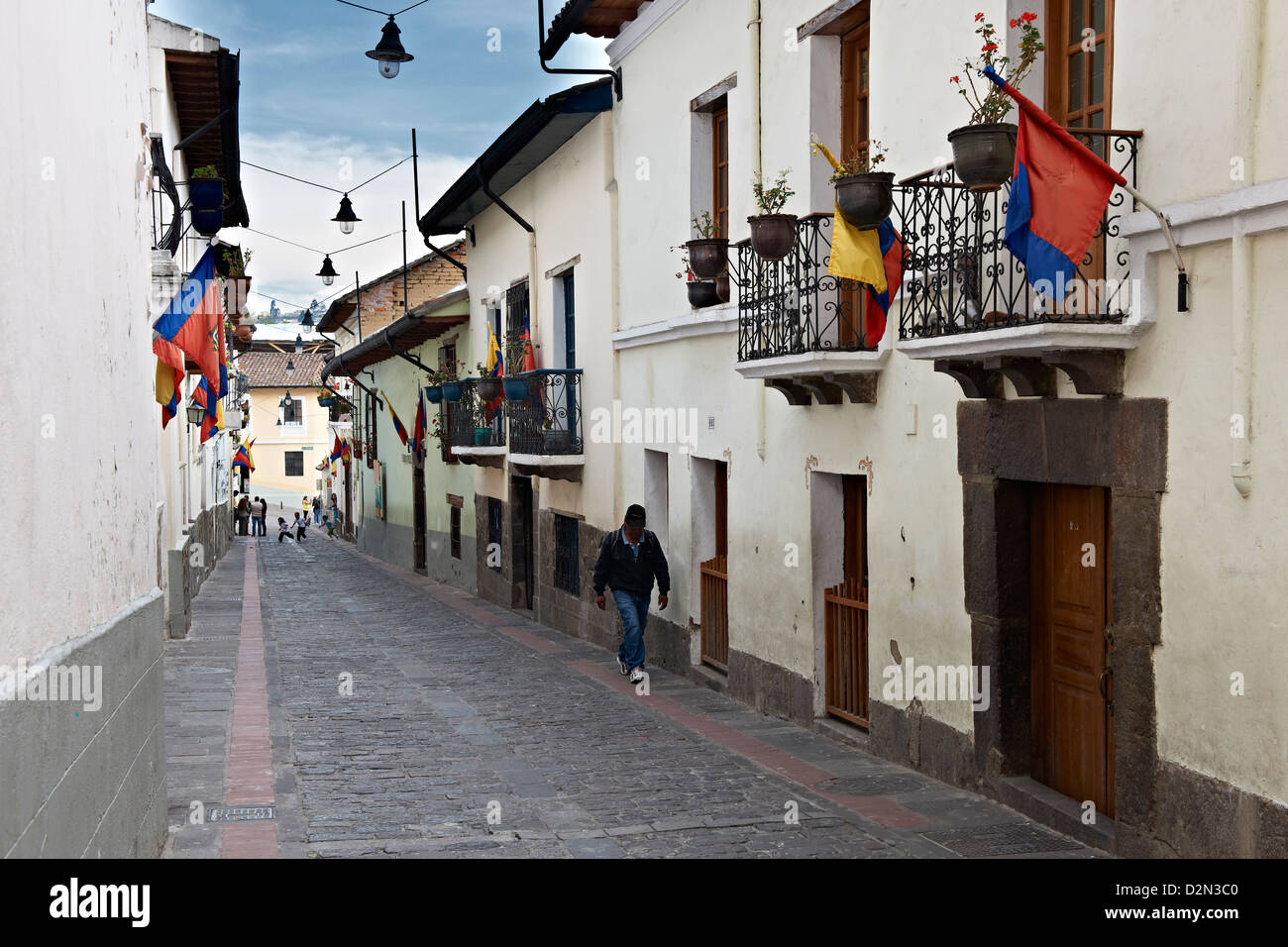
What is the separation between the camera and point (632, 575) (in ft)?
44.4

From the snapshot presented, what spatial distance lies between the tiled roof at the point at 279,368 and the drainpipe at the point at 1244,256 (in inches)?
2763

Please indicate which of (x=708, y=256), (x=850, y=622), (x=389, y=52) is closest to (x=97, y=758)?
(x=850, y=622)

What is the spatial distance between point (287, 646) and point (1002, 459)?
11.5 metres

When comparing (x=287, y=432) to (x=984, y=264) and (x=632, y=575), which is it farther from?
(x=984, y=264)

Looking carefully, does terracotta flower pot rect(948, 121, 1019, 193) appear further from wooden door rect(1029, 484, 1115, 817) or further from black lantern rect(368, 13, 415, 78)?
black lantern rect(368, 13, 415, 78)

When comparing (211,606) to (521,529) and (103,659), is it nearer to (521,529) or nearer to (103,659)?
(521,529)

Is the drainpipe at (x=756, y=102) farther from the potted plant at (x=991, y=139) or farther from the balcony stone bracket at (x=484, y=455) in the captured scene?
the balcony stone bracket at (x=484, y=455)

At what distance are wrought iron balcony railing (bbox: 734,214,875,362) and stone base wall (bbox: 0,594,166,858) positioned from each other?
4.87 m

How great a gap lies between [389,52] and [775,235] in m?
7.67

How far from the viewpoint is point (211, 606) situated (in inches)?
892

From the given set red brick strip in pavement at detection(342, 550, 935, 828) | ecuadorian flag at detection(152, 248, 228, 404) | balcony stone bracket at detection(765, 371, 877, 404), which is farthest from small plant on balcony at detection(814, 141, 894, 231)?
ecuadorian flag at detection(152, 248, 228, 404)

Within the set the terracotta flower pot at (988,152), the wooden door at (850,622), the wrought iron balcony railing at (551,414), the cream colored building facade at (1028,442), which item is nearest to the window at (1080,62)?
the cream colored building facade at (1028,442)

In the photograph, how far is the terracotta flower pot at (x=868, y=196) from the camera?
8.19 metres
